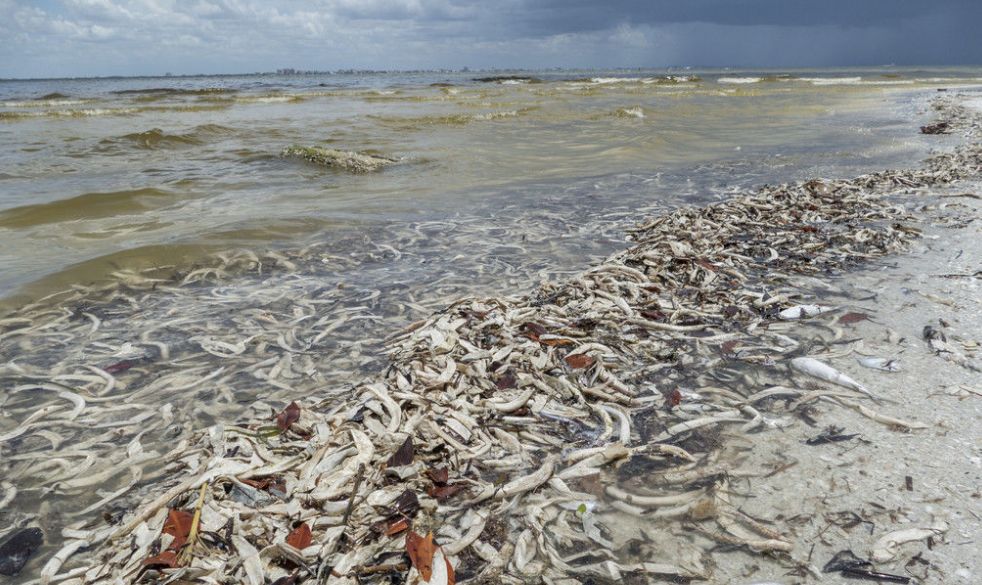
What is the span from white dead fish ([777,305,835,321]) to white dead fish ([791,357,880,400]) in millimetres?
795

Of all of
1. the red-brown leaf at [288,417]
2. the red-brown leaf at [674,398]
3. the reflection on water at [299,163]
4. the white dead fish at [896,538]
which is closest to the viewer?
the white dead fish at [896,538]

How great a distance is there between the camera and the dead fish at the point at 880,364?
11.8ft

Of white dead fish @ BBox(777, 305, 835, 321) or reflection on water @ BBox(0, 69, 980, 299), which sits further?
reflection on water @ BBox(0, 69, 980, 299)

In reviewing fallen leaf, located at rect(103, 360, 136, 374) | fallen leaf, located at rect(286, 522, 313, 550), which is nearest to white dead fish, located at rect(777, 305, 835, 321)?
fallen leaf, located at rect(286, 522, 313, 550)

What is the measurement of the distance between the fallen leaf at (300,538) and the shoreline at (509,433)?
0.12ft

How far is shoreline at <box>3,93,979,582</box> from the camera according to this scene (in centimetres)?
238

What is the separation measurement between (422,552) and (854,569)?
1.73m

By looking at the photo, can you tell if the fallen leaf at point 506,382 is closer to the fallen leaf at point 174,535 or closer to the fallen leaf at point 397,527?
the fallen leaf at point 397,527

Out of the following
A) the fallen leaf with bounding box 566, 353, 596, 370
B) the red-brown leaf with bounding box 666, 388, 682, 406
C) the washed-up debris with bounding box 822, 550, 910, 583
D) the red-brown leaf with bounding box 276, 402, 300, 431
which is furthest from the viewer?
the fallen leaf with bounding box 566, 353, 596, 370

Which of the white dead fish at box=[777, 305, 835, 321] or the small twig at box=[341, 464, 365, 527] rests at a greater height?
the white dead fish at box=[777, 305, 835, 321]

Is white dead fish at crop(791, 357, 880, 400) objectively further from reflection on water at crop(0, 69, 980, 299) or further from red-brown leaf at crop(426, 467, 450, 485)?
reflection on water at crop(0, 69, 980, 299)

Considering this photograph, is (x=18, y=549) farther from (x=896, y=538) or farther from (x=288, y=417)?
(x=896, y=538)

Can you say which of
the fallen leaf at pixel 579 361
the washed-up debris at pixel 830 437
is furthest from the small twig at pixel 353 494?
the washed-up debris at pixel 830 437

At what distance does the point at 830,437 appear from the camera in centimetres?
296
